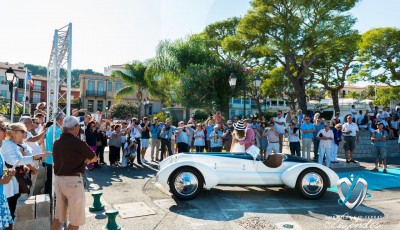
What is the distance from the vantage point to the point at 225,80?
21.9m

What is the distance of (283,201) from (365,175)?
4.61 metres

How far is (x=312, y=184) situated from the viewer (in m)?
6.76

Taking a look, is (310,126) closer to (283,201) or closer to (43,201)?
(283,201)

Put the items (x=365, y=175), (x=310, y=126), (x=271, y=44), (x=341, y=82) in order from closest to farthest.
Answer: (x=365, y=175), (x=310, y=126), (x=271, y=44), (x=341, y=82)

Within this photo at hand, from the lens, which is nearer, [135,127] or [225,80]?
[135,127]

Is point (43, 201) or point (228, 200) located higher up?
point (43, 201)

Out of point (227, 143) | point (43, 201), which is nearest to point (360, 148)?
point (227, 143)

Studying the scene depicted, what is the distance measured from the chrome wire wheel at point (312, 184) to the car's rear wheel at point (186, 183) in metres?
2.28

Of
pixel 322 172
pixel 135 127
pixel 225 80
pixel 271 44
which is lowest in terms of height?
pixel 322 172

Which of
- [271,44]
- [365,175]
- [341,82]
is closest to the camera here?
[365,175]

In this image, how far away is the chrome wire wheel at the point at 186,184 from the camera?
6.48 m

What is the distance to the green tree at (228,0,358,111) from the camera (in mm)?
19812

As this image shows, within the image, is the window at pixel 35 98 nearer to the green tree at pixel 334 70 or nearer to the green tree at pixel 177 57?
the green tree at pixel 177 57
